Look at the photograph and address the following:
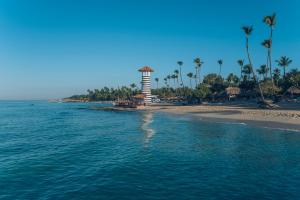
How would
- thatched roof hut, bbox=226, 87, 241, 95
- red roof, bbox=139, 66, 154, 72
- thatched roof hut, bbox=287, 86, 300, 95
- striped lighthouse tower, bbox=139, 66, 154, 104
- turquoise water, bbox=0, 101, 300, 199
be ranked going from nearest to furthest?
1. turquoise water, bbox=0, 101, 300, 199
2. thatched roof hut, bbox=287, 86, 300, 95
3. thatched roof hut, bbox=226, 87, 241, 95
4. red roof, bbox=139, 66, 154, 72
5. striped lighthouse tower, bbox=139, 66, 154, 104

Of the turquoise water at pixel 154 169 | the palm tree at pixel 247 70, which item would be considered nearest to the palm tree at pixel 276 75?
the palm tree at pixel 247 70

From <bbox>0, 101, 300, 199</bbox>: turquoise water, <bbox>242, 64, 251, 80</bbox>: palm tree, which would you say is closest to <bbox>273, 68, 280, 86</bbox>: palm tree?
<bbox>242, 64, 251, 80</bbox>: palm tree

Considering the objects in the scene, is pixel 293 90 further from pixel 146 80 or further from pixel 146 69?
pixel 146 80

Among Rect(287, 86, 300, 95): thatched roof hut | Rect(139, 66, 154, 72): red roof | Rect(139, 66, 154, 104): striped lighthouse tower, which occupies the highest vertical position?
Rect(139, 66, 154, 72): red roof

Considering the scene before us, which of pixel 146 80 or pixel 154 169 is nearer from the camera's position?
pixel 154 169

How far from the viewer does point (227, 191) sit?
11.5 meters

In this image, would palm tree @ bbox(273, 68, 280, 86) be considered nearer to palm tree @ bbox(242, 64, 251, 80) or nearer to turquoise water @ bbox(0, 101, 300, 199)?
palm tree @ bbox(242, 64, 251, 80)

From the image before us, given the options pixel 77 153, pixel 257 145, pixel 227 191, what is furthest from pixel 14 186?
pixel 257 145

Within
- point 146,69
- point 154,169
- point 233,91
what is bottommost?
point 154,169

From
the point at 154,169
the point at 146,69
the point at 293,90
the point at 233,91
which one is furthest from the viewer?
the point at 146,69

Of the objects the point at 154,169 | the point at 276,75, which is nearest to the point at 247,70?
the point at 276,75

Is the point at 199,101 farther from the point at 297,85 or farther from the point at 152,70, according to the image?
the point at 297,85

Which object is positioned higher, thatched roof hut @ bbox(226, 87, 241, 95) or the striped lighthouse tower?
the striped lighthouse tower

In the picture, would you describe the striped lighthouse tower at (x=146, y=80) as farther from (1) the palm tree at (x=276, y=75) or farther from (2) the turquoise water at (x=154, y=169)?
(2) the turquoise water at (x=154, y=169)
